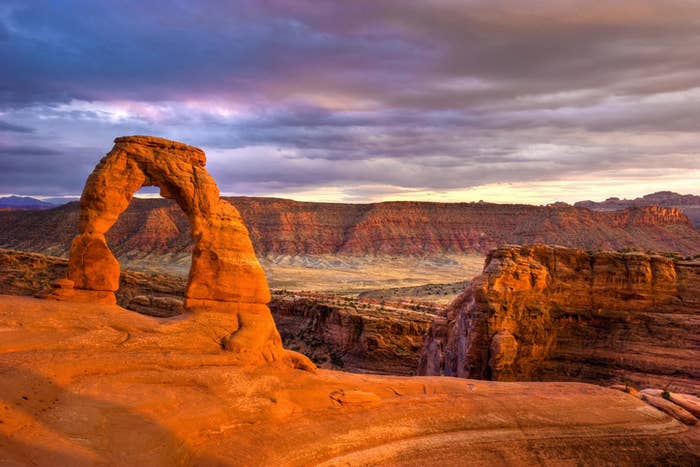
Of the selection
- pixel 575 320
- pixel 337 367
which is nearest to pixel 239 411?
pixel 575 320

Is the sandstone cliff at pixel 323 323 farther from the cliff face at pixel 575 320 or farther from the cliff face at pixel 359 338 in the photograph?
the cliff face at pixel 575 320

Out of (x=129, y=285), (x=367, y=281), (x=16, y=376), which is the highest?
(x=16, y=376)

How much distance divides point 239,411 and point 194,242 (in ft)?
18.8

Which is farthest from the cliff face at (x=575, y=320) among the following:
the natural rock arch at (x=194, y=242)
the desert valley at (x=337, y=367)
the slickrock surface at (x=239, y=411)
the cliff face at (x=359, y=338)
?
the natural rock arch at (x=194, y=242)

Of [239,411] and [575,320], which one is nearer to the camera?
[239,411]

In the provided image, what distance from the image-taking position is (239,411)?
40.7ft

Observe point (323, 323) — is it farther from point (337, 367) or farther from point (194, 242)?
point (194, 242)

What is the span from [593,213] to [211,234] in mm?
145550

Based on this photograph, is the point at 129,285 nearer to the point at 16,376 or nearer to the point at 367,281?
the point at 16,376

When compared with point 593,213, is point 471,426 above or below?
below

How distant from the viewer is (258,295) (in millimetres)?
16797

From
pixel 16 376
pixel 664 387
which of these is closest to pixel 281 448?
pixel 16 376

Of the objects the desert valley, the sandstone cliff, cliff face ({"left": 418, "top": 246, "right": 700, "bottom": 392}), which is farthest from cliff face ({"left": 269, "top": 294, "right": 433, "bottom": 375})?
cliff face ({"left": 418, "top": 246, "right": 700, "bottom": 392})

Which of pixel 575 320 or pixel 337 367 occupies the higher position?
pixel 575 320
